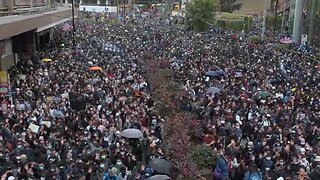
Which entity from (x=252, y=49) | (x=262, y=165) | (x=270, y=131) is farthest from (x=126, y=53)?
(x=262, y=165)

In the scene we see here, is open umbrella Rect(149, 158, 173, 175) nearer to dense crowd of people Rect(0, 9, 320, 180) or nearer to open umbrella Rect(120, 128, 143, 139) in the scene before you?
dense crowd of people Rect(0, 9, 320, 180)

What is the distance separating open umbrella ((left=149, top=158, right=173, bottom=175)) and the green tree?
1987 inches

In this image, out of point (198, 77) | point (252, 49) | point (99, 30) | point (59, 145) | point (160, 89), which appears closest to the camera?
point (59, 145)

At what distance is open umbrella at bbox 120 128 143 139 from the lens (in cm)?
1423

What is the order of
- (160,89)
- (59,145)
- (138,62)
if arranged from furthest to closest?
(138,62) < (160,89) < (59,145)

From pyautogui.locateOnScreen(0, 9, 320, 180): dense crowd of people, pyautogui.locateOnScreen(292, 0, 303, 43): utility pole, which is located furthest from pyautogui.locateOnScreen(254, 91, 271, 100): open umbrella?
pyautogui.locateOnScreen(292, 0, 303, 43): utility pole

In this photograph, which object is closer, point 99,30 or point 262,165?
point 262,165

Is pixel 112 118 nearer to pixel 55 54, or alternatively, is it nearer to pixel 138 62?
pixel 138 62

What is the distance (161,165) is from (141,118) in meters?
4.87

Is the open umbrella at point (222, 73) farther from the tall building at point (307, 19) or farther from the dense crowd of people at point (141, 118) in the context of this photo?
the tall building at point (307, 19)

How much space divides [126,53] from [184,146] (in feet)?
76.1

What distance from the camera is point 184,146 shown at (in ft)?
41.1

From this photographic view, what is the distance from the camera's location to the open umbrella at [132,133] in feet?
46.7

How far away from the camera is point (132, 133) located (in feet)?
47.0
